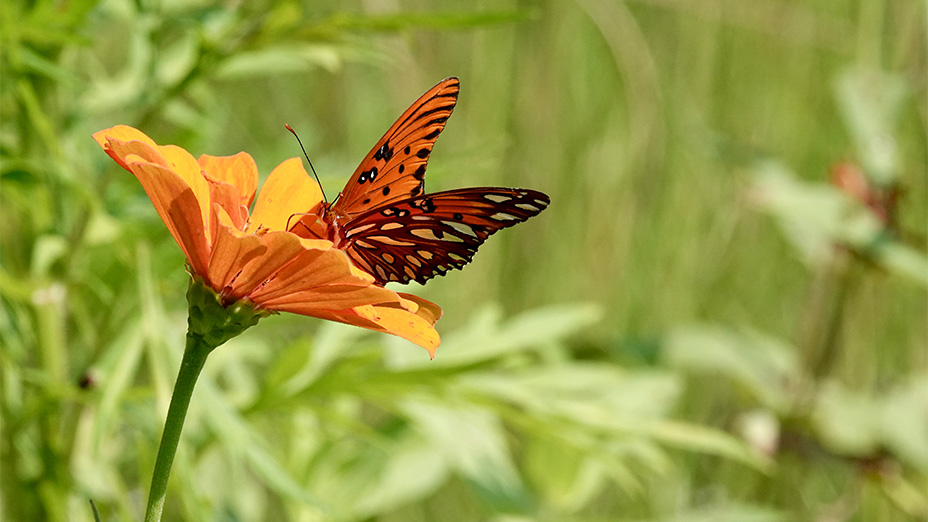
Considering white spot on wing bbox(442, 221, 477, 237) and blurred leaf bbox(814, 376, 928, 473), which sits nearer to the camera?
white spot on wing bbox(442, 221, 477, 237)

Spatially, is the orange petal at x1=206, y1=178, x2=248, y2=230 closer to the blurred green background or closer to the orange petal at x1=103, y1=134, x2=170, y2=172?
the orange petal at x1=103, y1=134, x2=170, y2=172

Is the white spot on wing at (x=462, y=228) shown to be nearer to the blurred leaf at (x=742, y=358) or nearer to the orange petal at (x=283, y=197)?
the orange petal at (x=283, y=197)

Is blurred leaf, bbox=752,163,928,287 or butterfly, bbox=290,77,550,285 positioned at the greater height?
butterfly, bbox=290,77,550,285

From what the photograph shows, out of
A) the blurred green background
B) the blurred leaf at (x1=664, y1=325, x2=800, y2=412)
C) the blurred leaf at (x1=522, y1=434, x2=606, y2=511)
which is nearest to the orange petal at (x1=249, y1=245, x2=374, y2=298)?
the blurred green background

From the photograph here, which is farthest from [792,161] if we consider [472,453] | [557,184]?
[472,453]

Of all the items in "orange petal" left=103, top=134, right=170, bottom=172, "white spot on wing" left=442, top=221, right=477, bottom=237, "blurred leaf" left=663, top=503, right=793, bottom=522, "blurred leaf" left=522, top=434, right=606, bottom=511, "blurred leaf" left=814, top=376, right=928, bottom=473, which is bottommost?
"blurred leaf" left=663, top=503, right=793, bottom=522

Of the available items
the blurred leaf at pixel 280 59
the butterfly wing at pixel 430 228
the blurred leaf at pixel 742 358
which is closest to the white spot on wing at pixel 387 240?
the butterfly wing at pixel 430 228

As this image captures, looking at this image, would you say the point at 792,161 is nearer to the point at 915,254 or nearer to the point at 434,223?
the point at 915,254

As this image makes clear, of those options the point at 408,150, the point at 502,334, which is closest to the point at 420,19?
the point at 408,150
